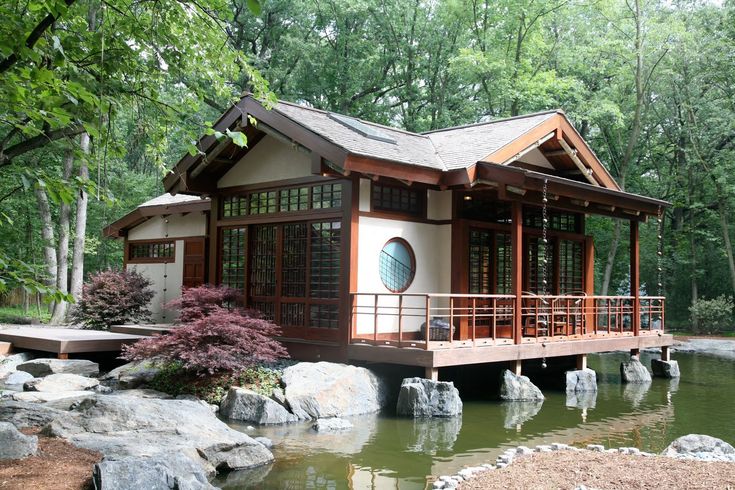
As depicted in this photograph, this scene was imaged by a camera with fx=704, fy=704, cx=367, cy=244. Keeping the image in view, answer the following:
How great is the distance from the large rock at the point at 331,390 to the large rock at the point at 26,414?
345 cm

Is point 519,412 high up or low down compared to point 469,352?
down

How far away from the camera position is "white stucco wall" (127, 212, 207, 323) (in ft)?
58.5

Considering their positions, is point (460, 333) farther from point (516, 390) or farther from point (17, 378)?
point (17, 378)

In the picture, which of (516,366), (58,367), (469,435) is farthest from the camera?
(58,367)

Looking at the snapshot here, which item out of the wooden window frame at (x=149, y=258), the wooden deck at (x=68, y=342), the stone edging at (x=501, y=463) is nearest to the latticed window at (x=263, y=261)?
the wooden deck at (x=68, y=342)

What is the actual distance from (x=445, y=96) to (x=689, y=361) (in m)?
14.9

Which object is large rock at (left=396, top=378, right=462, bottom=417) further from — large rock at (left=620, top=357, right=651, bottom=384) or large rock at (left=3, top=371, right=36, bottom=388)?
large rock at (left=3, top=371, right=36, bottom=388)

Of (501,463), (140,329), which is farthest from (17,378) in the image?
(501,463)

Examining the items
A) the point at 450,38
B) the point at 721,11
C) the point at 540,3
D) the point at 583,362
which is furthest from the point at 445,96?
the point at 583,362

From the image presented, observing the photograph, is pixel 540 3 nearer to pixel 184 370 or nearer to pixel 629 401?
pixel 629 401

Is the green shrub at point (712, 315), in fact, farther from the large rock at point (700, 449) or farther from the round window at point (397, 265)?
the large rock at point (700, 449)

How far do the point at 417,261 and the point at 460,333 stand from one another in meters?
1.61

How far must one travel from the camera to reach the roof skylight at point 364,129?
1383 cm

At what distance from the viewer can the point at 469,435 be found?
9617 mm
